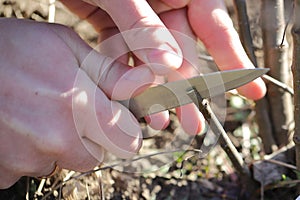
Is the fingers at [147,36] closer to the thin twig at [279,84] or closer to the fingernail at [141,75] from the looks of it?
the fingernail at [141,75]

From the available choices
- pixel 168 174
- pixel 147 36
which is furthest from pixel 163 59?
pixel 168 174

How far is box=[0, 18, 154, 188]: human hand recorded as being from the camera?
45.6 inches

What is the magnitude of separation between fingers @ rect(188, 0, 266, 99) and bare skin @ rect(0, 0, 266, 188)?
0.15m

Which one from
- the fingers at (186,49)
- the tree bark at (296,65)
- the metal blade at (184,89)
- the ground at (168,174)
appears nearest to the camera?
the metal blade at (184,89)

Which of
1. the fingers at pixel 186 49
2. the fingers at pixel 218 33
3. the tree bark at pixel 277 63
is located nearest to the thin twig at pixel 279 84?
the tree bark at pixel 277 63

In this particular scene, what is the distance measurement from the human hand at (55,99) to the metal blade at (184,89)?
26mm

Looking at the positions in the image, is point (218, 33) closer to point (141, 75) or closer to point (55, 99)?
point (141, 75)

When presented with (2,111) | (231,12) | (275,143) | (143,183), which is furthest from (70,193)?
(231,12)

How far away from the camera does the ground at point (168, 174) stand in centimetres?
150

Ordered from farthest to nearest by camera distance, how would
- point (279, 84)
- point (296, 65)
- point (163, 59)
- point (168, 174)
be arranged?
point (168, 174) → point (279, 84) → point (296, 65) → point (163, 59)

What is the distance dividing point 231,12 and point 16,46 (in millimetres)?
1213

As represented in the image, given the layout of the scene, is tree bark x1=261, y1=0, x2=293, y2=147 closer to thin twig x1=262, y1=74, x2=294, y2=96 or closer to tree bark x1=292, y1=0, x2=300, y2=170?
thin twig x1=262, y1=74, x2=294, y2=96

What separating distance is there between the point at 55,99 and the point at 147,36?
223mm

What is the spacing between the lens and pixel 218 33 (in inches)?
54.5
